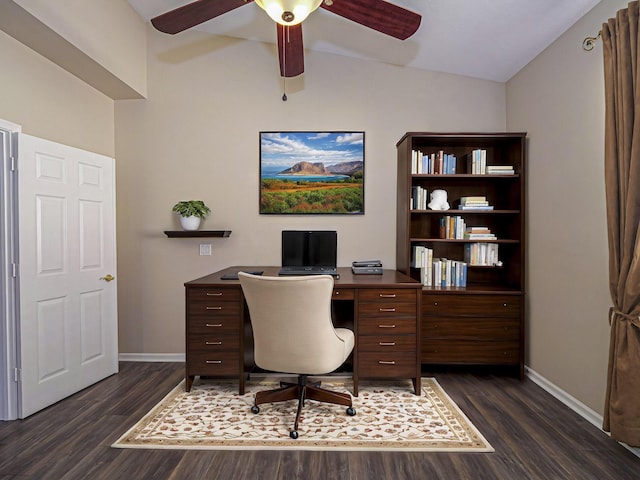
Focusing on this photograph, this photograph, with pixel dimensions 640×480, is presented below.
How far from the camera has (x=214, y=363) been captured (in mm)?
2951

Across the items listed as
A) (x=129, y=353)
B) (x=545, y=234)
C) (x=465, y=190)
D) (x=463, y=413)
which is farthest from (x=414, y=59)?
(x=129, y=353)

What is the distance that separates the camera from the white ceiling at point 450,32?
8.71 feet

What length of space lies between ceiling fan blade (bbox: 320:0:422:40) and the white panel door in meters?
2.26

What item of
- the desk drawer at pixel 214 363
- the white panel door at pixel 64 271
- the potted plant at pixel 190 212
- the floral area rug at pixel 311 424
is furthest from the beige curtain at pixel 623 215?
the white panel door at pixel 64 271

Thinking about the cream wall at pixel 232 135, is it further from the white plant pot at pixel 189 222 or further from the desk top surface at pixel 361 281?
the desk top surface at pixel 361 281

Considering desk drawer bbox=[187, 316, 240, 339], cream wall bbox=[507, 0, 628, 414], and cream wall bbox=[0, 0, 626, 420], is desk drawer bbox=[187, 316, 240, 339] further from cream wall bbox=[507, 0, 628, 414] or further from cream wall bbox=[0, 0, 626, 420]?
cream wall bbox=[507, 0, 628, 414]

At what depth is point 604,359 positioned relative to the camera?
95.8 inches

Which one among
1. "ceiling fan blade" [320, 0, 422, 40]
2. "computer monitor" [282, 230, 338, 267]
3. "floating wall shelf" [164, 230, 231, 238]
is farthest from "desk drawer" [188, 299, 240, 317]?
"ceiling fan blade" [320, 0, 422, 40]

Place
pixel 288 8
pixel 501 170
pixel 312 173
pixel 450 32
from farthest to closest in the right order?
pixel 312 173
pixel 501 170
pixel 450 32
pixel 288 8

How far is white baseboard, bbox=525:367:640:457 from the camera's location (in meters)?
2.45

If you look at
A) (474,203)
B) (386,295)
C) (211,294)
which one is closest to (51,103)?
(211,294)

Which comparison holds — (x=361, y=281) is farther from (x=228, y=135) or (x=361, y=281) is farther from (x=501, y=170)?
(x=228, y=135)

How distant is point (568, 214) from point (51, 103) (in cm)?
396

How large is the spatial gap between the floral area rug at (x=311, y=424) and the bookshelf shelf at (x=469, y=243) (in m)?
0.53
